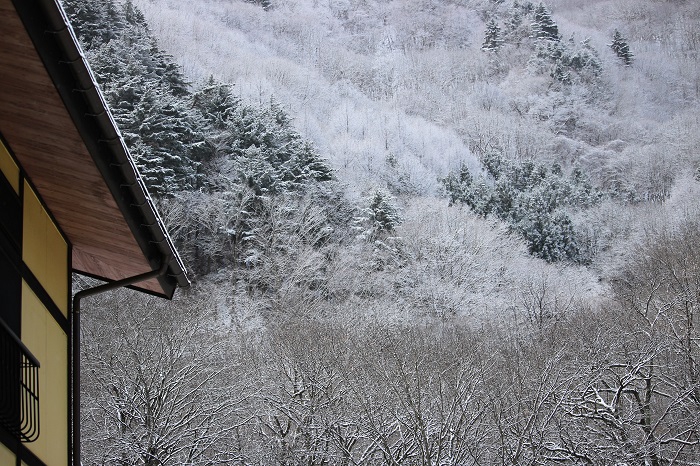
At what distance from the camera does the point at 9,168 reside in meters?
4.67

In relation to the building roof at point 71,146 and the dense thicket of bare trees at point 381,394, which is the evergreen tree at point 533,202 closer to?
the dense thicket of bare trees at point 381,394

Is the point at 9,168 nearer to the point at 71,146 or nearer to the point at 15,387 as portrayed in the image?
the point at 71,146

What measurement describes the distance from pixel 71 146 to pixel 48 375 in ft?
4.99

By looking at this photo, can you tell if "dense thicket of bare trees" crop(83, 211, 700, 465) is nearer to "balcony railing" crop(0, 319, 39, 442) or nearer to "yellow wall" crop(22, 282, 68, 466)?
"yellow wall" crop(22, 282, 68, 466)

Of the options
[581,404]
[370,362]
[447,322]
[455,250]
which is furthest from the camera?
[455,250]

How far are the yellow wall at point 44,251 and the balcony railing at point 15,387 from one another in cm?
81

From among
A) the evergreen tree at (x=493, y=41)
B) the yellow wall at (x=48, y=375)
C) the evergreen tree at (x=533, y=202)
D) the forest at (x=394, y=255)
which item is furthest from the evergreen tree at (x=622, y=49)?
the yellow wall at (x=48, y=375)

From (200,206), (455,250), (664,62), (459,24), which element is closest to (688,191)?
(455,250)

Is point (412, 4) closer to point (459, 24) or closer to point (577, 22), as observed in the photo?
point (459, 24)

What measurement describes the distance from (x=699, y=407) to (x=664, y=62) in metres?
95.0

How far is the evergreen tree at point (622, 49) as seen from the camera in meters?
97.6

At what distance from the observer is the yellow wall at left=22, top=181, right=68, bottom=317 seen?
189 inches

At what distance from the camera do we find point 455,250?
127ft

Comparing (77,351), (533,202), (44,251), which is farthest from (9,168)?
(533,202)
